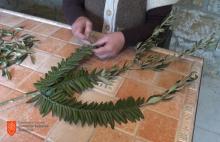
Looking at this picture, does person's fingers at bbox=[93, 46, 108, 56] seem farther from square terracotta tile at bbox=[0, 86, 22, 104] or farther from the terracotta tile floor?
square terracotta tile at bbox=[0, 86, 22, 104]

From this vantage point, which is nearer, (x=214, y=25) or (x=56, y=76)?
(x=56, y=76)

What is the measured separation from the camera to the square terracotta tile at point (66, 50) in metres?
0.70

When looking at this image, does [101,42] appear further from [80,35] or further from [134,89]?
[134,89]

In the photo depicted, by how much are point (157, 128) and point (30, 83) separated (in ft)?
0.98

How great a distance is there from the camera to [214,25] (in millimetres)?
1432

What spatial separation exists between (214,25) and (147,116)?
1088mm

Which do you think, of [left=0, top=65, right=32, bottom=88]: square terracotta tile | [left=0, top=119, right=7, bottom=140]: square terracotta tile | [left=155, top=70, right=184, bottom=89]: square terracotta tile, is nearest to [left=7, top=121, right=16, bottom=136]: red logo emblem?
[left=0, top=119, right=7, bottom=140]: square terracotta tile

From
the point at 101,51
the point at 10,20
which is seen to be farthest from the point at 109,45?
the point at 10,20

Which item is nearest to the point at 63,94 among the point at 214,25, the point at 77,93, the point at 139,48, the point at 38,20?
the point at 77,93

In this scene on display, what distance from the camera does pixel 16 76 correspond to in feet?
2.02

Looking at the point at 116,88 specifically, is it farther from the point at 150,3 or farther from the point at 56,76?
the point at 150,3

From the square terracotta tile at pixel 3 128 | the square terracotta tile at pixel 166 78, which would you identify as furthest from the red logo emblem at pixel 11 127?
the square terracotta tile at pixel 166 78

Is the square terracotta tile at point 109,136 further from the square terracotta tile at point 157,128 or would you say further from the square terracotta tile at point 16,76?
the square terracotta tile at point 16,76

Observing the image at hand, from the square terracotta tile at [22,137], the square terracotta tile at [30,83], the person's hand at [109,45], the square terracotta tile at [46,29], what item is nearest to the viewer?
the square terracotta tile at [22,137]
